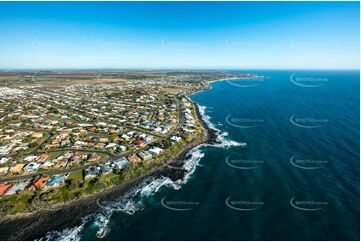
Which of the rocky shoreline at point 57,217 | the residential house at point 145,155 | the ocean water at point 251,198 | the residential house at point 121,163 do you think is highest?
the residential house at point 145,155

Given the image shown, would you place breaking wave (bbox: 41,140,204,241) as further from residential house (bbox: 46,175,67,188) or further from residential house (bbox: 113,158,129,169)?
residential house (bbox: 46,175,67,188)

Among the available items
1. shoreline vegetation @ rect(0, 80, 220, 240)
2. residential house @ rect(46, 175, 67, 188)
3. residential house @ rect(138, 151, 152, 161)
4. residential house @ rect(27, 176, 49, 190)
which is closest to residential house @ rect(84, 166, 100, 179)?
residential house @ rect(46, 175, 67, 188)

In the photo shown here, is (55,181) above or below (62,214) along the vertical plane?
above

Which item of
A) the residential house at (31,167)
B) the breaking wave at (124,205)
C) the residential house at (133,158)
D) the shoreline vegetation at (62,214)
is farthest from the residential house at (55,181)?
the residential house at (133,158)

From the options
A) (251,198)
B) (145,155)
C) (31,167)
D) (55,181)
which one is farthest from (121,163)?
(251,198)

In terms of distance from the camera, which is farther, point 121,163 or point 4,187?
point 121,163

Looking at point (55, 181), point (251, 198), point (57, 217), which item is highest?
point (55, 181)

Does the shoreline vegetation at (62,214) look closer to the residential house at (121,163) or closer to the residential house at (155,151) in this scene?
the residential house at (121,163)

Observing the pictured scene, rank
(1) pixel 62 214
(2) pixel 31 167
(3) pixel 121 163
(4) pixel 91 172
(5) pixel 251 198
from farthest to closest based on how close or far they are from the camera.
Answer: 1. (3) pixel 121 163
2. (2) pixel 31 167
3. (4) pixel 91 172
4. (5) pixel 251 198
5. (1) pixel 62 214

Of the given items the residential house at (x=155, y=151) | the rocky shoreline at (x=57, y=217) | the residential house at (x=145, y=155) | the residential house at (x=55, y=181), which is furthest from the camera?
the residential house at (x=155, y=151)

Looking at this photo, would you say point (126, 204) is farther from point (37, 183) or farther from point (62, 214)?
point (37, 183)

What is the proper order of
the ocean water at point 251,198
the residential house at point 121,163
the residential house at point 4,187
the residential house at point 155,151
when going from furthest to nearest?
the residential house at point 155,151 → the residential house at point 121,163 → the residential house at point 4,187 → the ocean water at point 251,198

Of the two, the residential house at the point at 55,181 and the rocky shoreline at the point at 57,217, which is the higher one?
the residential house at the point at 55,181

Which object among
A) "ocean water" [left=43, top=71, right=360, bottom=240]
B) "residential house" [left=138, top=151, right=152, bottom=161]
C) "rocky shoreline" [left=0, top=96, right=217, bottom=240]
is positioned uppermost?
"residential house" [left=138, top=151, right=152, bottom=161]
